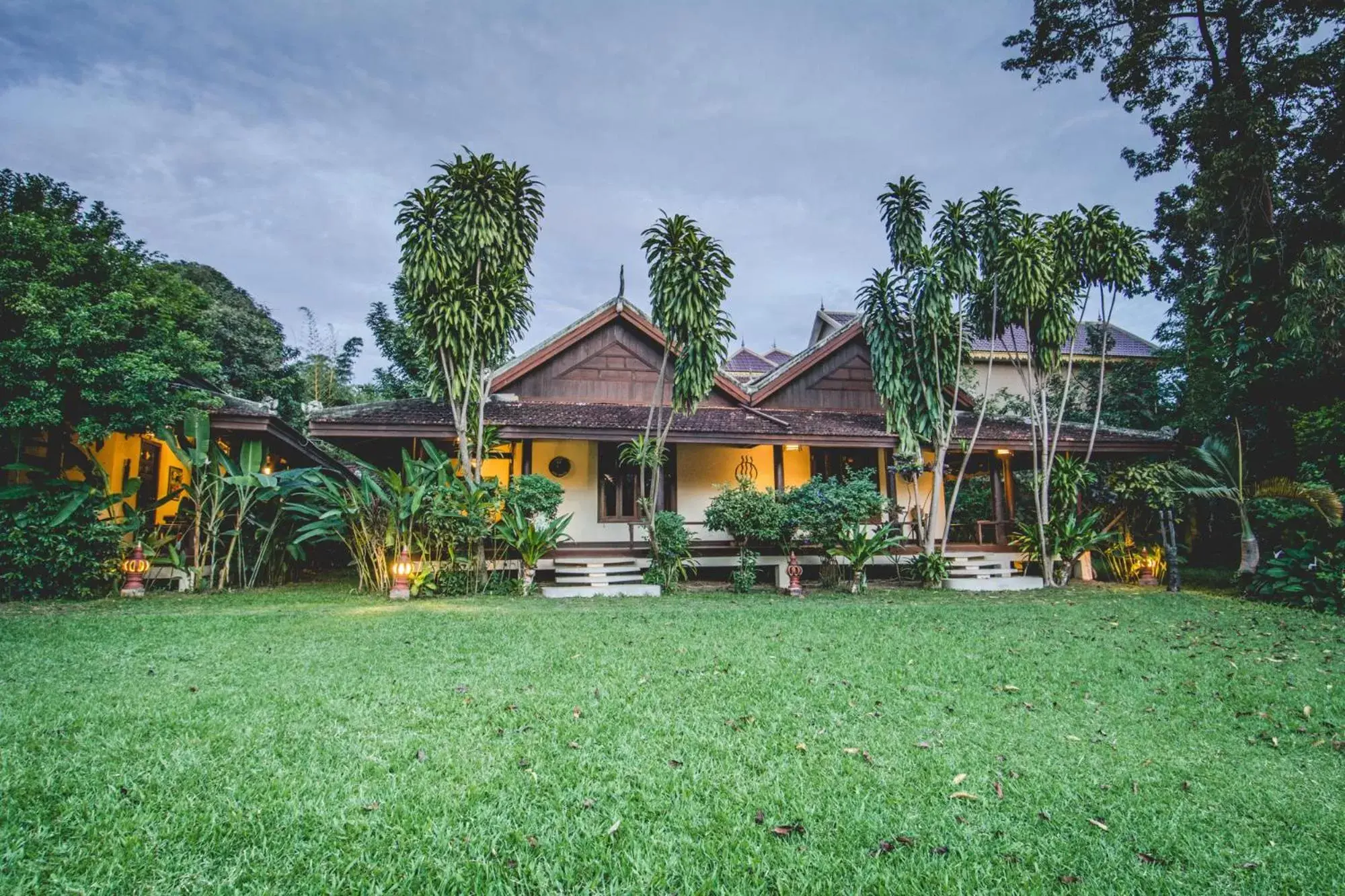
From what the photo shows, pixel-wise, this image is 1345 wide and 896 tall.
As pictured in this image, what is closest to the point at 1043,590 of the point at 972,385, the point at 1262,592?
the point at 1262,592

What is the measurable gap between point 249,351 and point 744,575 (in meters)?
19.9

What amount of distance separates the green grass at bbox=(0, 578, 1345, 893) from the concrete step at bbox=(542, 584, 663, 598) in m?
4.45

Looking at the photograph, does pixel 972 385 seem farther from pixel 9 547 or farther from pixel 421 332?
pixel 9 547

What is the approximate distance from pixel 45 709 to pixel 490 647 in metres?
2.86

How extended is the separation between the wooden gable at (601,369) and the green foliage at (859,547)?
5.53 meters

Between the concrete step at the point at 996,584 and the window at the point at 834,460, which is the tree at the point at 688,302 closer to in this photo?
the window at the point at 834,460

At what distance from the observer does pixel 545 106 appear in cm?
1800

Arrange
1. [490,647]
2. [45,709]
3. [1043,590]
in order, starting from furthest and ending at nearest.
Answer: [1043,590]
[490,647]
[45,709]

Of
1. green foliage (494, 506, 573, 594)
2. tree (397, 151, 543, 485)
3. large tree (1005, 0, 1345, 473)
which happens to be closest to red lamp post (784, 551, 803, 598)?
green foliage (494, 506, 573, 594)

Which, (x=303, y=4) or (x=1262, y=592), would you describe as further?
(x=303, y=4)

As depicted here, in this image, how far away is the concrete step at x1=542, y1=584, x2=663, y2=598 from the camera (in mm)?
10516

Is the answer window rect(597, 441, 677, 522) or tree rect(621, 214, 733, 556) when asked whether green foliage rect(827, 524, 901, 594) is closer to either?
tree rect(621, 214, 733, 556)

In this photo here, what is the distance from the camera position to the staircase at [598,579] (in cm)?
1066

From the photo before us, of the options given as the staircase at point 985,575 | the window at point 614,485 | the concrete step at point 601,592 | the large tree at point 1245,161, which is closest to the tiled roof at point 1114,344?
the large tree at point 1245,161
